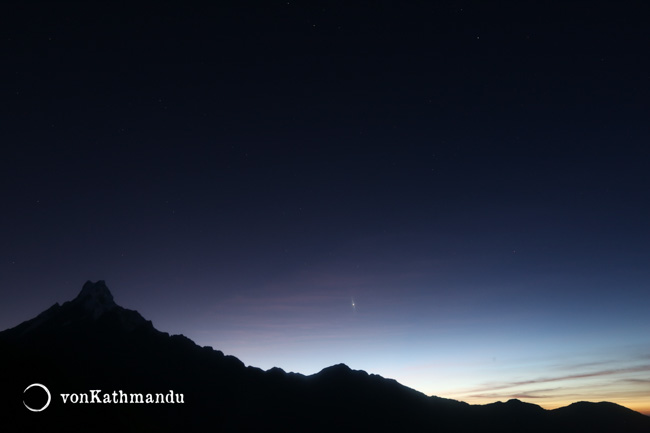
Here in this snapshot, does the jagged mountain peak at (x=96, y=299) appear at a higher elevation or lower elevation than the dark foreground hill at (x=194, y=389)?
higher

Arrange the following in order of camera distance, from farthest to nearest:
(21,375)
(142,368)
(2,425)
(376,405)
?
(376,405), (142,368), (21,375), (2,425)

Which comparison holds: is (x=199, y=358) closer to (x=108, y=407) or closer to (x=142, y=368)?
(x=142, y=368)

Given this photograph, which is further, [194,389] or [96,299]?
[96,299]

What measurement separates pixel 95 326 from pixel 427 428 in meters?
159

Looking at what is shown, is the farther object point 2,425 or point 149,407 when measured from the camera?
point 149,407

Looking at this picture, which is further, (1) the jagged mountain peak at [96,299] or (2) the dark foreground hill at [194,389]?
(1) the jagged mountain peak at [96,299]

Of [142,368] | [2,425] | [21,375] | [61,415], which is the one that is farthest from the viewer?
[142,368]

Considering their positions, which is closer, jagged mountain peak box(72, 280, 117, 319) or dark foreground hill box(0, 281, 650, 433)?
dark foreground hill box(0, 281, 650, 433)

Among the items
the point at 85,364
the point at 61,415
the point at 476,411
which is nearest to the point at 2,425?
the point at 61,415

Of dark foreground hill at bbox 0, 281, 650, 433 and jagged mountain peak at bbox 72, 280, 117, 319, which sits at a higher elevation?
jagged mountain peak at bbox 72, 280, 117, 319

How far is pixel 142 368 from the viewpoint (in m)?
172

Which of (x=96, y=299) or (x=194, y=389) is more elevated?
(x=96, y=299)

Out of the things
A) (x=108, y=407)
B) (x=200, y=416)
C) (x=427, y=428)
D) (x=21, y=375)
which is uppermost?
(x=21, y=375)

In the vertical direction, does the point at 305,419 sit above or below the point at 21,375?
below
